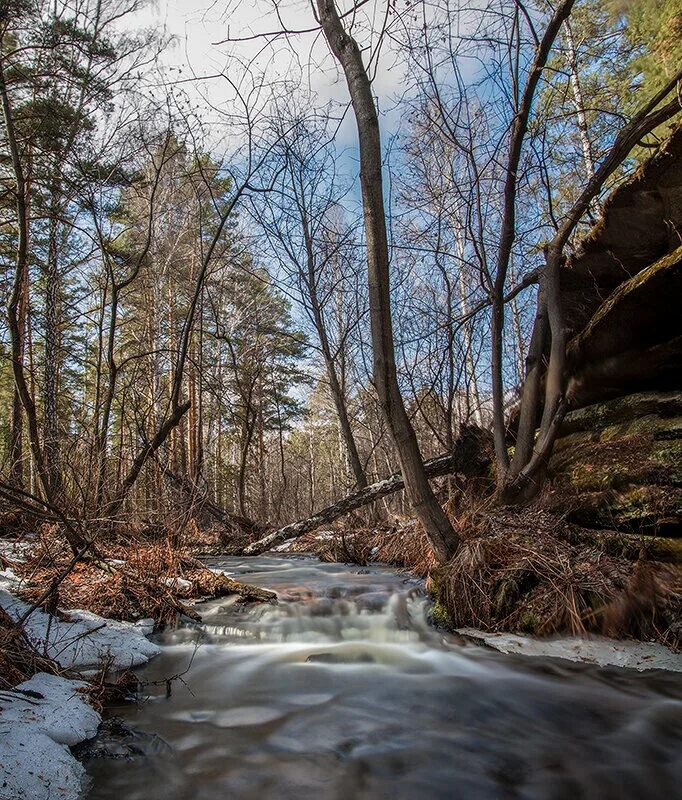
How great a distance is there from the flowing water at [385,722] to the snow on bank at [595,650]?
91 mm

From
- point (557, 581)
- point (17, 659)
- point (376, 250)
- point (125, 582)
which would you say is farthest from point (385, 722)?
point (376, 250)

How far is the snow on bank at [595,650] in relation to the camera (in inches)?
108

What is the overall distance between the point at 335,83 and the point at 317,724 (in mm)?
5091

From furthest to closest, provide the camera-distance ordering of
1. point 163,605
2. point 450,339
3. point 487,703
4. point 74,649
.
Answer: point 450,339, point 163,605, point 74,649, point 487,703

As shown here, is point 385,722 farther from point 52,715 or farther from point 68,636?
point 68,636

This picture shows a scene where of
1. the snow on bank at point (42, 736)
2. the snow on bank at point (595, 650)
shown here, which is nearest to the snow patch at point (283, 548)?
the snow on bank at point (595, 650)

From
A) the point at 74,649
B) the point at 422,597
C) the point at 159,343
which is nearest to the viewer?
the point at 74,649

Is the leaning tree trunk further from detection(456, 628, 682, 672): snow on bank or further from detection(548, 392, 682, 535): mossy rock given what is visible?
detection(548, 392, 682, 535): mossy rock

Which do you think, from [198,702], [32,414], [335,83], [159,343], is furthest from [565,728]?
[159,343]

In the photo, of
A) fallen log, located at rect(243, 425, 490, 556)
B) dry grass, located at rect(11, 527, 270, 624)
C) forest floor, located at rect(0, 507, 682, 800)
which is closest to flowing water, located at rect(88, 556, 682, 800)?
forest floor, located at rect(0, 507, 682, 800)

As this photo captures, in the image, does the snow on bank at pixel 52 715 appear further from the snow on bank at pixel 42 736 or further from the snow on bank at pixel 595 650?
the snow on bank at pixel 595 650

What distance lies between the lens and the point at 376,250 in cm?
355

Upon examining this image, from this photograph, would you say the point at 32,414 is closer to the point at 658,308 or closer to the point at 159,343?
the point at 658,308

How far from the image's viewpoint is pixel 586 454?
4.59 m
